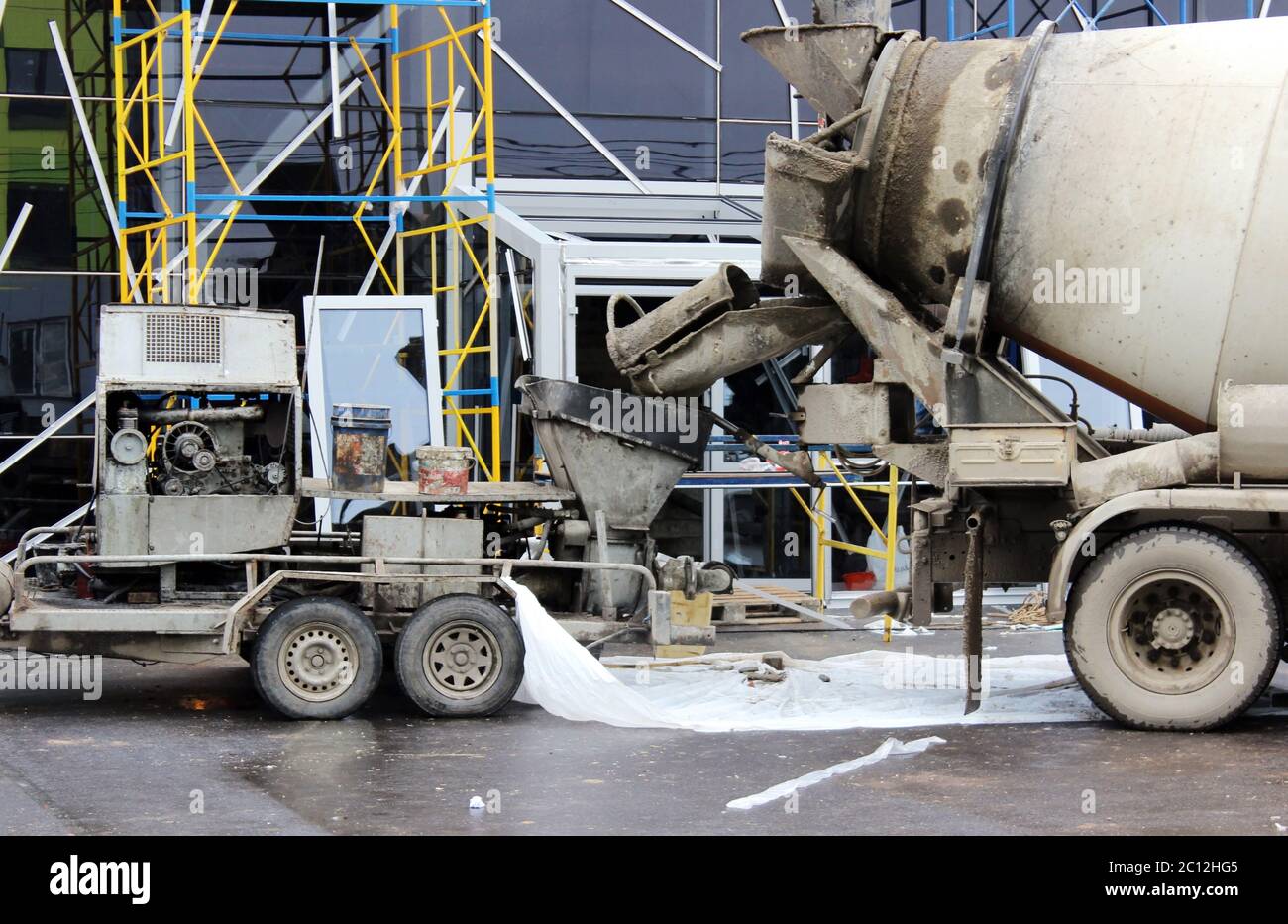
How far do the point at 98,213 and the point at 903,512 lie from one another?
8.29 m

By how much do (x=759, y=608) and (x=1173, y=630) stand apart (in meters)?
5.93

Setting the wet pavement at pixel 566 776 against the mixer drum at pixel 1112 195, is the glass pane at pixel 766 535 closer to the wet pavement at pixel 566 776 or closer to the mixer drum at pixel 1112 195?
the mixer drum at pixel 1112 195

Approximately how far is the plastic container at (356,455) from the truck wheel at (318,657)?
76 centimetres

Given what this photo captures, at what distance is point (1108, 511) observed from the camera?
9250 millimetres

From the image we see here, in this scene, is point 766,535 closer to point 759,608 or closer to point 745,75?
point 759,608

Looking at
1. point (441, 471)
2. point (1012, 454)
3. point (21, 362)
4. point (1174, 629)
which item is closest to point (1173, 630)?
point (1174, 629)

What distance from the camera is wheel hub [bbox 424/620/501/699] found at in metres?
9.74

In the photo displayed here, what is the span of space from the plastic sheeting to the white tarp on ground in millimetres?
625

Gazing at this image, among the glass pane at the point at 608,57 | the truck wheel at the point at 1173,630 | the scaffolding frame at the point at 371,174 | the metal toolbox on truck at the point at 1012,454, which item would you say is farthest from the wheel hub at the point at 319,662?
the glass pane at the point at 608,57

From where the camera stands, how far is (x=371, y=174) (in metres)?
16.4

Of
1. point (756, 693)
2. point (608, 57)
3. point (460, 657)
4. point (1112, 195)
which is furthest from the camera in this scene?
point (608, 57)

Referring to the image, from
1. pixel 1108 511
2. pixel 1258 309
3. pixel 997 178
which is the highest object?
pixel 997 178
